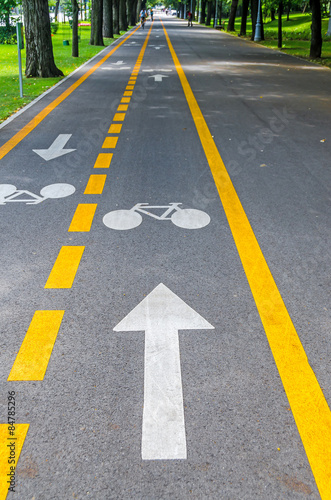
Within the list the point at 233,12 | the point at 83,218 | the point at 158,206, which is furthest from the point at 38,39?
the point at 233,12

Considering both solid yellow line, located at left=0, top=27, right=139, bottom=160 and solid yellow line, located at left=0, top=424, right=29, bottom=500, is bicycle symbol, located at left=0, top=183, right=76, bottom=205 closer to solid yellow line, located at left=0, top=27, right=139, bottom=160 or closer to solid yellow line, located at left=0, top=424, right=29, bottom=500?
solid yellow line, located at left=0, top=27, right=139, bottom=160

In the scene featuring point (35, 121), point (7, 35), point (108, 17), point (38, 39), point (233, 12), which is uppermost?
point (233, 12)

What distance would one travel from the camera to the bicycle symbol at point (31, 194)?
609 centimetres

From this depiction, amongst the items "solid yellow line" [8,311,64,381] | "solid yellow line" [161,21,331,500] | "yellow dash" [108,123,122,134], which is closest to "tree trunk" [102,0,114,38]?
"yellow dash" [108,123,122,134]

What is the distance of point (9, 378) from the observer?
312 centimetres

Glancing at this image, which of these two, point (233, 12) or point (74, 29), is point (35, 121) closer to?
point (74, 29)

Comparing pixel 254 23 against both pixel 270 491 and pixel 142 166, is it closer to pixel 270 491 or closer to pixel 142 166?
pixel 142 166

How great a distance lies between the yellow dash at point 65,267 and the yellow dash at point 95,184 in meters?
1.68

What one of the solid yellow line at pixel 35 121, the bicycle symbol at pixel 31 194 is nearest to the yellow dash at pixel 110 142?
the solid yellow line at pixel 35 121

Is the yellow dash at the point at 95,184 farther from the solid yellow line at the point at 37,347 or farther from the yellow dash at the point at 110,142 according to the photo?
the solid yellow line at the point at 37,347

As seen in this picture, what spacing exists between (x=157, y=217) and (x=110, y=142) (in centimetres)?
372

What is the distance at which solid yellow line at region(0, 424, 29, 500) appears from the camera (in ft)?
7.95

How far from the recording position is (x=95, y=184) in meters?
6.68

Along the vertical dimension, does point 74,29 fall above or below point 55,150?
above
